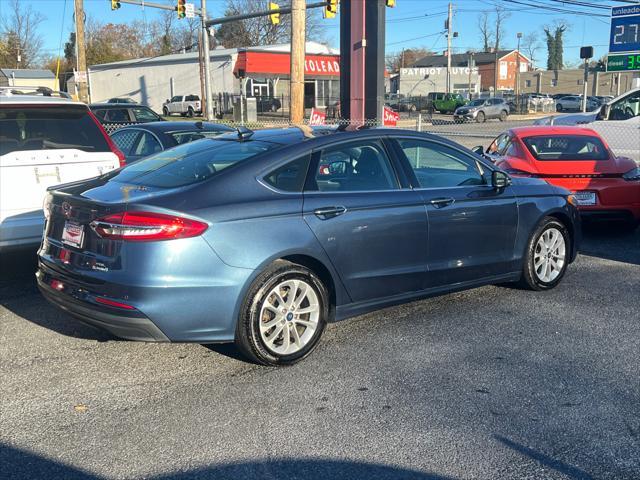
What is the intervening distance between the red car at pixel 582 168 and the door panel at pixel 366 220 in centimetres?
420

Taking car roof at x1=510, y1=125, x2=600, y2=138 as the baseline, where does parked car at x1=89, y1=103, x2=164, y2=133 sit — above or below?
above

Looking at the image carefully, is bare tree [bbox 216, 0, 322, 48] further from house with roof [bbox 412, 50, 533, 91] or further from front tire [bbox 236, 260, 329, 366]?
front tire [bbox 236, 260, 329, 366]

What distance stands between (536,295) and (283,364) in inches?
113

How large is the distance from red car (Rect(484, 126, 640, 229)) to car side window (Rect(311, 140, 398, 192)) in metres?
4.24

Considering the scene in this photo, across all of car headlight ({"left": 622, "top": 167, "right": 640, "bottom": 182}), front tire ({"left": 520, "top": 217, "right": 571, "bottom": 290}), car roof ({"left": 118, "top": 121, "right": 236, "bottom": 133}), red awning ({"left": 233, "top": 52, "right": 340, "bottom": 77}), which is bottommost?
front tire ({"left": 520, "top": 217, "right": 571, "bottom": 290})

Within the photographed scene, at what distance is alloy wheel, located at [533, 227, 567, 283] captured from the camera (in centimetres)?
632

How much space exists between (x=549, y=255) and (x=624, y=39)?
1384cm

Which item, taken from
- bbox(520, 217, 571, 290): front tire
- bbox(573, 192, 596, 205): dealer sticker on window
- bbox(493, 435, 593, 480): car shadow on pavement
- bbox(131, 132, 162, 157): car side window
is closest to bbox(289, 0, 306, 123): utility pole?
bbox(131, 132, 162, 157): car side window

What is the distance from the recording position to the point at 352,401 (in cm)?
412

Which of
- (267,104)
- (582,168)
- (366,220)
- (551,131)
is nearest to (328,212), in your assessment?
(366,220)

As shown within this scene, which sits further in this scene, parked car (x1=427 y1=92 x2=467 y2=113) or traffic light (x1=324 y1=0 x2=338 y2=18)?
parked car (x1=427 y1=92 x2=467 y2=113)

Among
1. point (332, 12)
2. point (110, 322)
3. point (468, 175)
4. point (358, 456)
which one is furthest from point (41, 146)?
point (332, 12)

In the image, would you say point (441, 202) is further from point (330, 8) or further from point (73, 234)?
point (330, 8)

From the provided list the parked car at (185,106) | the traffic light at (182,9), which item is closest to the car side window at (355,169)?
the traffic light at (182,9)
